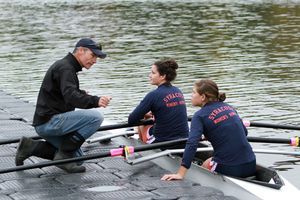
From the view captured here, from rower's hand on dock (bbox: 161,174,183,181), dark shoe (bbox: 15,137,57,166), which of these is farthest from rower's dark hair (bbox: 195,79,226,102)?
dark shoe (bbox: 15,137,57,166)

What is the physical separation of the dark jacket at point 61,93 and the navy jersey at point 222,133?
133 cm

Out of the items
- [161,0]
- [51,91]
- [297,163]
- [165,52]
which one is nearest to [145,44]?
[165,52]

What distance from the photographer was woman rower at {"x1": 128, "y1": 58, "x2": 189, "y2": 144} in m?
6.51

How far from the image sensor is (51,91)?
6.02 metres

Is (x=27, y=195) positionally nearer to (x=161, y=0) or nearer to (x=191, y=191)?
(x=191, y=191)

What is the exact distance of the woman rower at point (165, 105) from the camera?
6.51 meters

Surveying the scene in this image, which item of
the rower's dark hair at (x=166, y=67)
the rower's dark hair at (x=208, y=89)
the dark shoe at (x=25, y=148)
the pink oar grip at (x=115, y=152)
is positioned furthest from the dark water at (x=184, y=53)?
the dark shoe at (x=25, y=148)

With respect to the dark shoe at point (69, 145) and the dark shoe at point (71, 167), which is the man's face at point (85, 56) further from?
the dark shoe at point (71, 167)

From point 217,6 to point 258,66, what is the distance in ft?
93.7

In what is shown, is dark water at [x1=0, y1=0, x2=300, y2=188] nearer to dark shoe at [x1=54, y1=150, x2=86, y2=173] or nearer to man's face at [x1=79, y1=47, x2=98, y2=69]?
dark shoe at [x1=54, y1=150, x2=86, y2=173]

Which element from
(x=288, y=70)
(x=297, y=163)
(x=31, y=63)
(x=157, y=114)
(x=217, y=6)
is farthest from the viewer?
(x=217, y=6)

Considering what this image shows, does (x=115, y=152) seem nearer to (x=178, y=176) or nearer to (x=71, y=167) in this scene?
(x=71, y=167)

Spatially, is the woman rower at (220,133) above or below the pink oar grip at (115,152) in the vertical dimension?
above

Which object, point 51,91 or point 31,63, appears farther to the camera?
point 31,63
